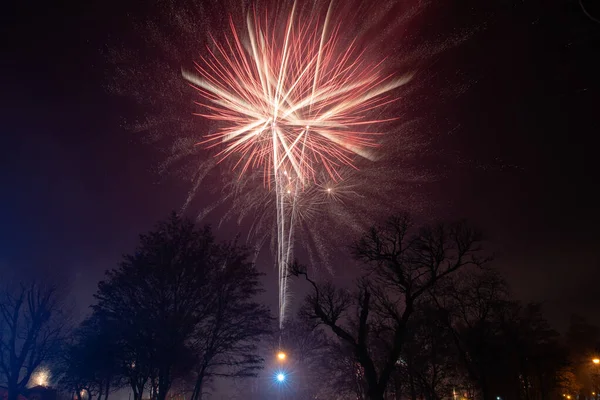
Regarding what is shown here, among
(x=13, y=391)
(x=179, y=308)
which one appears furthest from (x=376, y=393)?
(x=13, y=391)

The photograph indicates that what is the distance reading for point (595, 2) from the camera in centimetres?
298

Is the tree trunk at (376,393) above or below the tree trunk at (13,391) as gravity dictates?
above

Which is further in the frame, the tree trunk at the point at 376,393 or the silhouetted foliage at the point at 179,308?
the silhouetted foliage at the point at 179,308

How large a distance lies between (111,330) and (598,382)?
210 ft

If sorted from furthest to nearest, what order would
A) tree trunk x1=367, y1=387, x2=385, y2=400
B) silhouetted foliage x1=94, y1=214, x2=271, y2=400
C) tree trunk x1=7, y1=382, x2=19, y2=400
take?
tree trunk x1=7, y1=382, x2=19, y2=400 < silhouetted foliage x1=94, y1=214, x2=271, y2=400 < tree trunk x1=367, y1=387, x2=385, y2=400

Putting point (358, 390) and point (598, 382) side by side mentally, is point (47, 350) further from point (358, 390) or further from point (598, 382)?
point (598, 382)

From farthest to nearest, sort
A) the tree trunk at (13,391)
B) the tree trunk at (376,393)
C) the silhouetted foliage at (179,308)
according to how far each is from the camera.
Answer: the tree trunk at (13,391)
the silhouetted foliage at (179,308)
the tree trunk at (376,393)

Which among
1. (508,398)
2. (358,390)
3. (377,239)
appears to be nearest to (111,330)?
(377,239)

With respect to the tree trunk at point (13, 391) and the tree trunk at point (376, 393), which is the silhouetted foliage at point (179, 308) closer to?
the tree trunk at point (376, 393)

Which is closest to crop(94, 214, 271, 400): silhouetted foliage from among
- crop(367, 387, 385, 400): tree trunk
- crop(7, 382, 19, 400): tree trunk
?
crop(367, 387, 385, 400): tree trunk

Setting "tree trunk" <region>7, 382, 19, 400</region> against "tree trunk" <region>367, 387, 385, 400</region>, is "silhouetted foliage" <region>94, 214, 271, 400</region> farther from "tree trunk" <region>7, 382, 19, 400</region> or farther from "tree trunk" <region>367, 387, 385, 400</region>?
"tree trunk" <region>7, 382, 19, 400</region>

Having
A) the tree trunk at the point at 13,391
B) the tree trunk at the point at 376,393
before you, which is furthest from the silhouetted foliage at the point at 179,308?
the tree trunk at the point at 13,391

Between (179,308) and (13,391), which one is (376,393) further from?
(13,391)

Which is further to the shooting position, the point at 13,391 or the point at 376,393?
the point at 13,391
